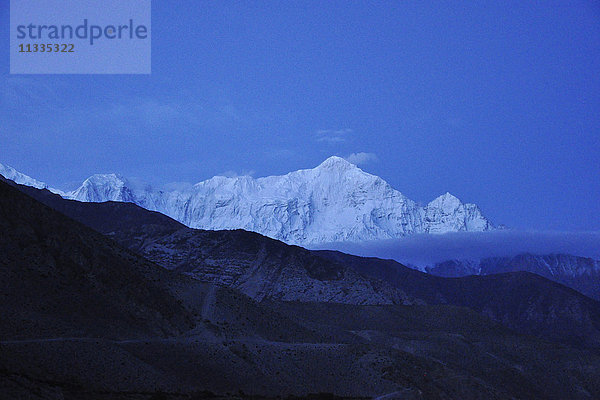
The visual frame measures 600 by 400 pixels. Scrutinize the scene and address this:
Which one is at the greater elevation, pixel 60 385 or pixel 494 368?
pixel 60 385

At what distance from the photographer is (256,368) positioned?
76875 millimetres

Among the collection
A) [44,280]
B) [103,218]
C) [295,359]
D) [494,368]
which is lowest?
[494,368]

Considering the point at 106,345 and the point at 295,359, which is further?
the point at 295,359

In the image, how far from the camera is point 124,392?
58.8 metres

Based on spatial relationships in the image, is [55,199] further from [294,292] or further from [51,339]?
[51,339]

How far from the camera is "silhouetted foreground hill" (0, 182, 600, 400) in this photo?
2347 inches

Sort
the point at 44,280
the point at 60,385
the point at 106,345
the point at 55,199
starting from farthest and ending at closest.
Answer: the point at 55,199 < the point at 44,280 < the point at 106,345 < the point at 60,385

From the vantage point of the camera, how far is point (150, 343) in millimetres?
71562

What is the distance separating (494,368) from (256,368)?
57.9 metres

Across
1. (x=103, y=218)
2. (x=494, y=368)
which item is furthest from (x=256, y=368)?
(x=103, y=218)

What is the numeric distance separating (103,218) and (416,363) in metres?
118

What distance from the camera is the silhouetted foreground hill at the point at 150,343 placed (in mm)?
59625

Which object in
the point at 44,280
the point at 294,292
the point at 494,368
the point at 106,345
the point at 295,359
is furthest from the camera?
the point at 294,292

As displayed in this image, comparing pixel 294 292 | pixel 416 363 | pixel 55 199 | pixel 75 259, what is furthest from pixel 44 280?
pixel 55 199
